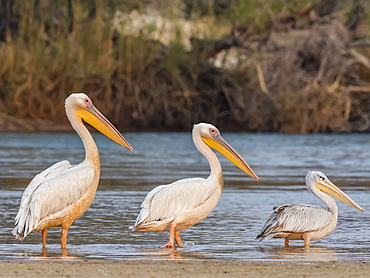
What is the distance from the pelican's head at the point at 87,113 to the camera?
7453 millimetres

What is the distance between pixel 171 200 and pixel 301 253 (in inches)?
44.5

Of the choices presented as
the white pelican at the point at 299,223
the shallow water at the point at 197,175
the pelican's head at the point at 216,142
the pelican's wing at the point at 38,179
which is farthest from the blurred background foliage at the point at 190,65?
the pelican's wing at the point at 38,179

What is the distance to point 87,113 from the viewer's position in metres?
7.54

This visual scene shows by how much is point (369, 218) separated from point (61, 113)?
1708 centimetres

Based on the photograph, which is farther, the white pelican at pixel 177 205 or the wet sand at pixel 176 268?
the white pelican at pixel 177 205

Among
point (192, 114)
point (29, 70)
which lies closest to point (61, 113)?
point (29, 70)

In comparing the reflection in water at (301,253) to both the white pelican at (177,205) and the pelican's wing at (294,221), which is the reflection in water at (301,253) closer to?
the pelican's wing at (294,221)

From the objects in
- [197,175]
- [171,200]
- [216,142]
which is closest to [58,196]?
[171,200]

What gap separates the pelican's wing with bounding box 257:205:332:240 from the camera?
7336 mm

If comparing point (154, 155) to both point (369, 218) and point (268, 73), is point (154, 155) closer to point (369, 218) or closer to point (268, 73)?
point (268, 73)

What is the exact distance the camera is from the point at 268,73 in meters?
23.5

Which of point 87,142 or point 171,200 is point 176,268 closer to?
point 171,200

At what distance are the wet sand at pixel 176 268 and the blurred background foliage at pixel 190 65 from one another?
1732 centimetres

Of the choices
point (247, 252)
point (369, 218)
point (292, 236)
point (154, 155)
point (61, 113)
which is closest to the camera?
point (247, 252)
